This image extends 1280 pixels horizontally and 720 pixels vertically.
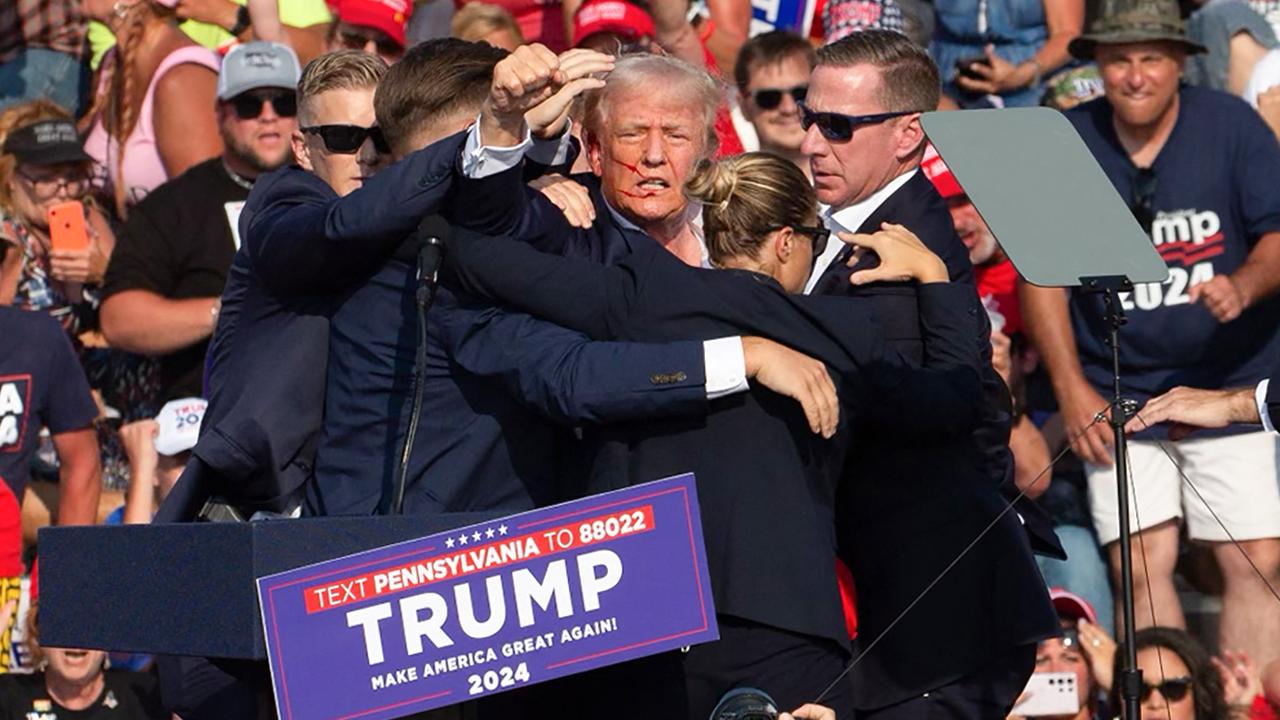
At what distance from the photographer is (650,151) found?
5316 millimetres

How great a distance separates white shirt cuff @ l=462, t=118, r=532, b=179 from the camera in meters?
4.51

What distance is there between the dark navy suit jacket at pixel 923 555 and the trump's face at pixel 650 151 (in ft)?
1.59

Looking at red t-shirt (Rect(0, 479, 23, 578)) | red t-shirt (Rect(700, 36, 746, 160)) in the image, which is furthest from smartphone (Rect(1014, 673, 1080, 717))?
red t-shirt (Rect(0, 479, 23, 578))

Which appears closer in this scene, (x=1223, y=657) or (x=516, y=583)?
(x=516, y=583)

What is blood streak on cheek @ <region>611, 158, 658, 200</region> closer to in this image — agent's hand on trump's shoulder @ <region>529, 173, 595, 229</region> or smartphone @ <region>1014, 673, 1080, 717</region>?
agent's hand on trump's shoulder @ <region>529, 173, 595, 229</region>

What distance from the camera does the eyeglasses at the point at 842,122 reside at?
5574 millimetres

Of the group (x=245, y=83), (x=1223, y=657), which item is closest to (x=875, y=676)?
(x=1223, y=657)

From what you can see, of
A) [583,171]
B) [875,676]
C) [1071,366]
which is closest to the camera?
[875,676]

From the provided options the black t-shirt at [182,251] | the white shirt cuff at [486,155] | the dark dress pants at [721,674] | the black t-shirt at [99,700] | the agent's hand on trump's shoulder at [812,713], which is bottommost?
the agent's hand on trump's shoulder at [812,713]

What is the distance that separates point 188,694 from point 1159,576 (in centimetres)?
406

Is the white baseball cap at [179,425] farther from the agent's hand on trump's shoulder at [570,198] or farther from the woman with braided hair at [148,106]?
the agent's hand on trump's shoulder at [570,198]

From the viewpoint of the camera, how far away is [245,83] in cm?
829

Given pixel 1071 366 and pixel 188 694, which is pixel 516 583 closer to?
pixel 188 694

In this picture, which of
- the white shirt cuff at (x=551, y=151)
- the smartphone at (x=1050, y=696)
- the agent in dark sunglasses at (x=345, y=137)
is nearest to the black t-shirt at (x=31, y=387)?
the agent in dark sunglasses at (x=345, y=137)
